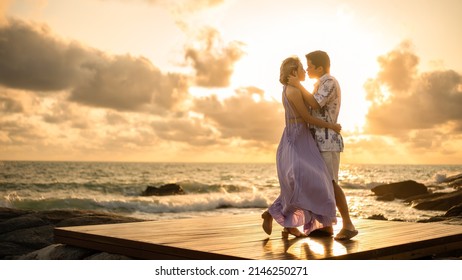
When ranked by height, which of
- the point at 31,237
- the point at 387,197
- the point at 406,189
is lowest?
the point at 387,197

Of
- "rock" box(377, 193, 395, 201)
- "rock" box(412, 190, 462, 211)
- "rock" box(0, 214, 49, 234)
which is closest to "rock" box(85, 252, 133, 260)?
"rock" box(0, 214, 49, 234)

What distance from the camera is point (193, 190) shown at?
38000 millimetres

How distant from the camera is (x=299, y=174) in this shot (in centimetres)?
584

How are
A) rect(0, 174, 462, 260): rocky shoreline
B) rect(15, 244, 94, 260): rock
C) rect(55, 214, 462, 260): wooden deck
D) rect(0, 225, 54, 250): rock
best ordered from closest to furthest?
1. rect(55, 214, 462, 260): wooden deck
2. rect(15, 244, 94, 260): rock
3. rect(0, 174, 462, 260): rocky shoreline
4. rect(0, 225, 54, 250): rock

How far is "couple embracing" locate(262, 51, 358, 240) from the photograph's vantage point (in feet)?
18.8

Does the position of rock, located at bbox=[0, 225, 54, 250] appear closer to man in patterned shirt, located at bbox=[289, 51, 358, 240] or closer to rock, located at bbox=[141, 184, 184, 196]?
man in patterned shirt, located at bbox=[289, 51, 358, 240]

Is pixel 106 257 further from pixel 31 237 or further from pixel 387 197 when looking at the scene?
pixel 387 197

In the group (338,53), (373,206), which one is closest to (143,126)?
(373,206)

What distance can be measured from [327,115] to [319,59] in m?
0.52

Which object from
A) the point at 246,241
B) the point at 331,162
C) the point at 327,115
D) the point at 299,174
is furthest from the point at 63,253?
the point at 327,115

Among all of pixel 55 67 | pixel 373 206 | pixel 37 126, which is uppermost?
pixel 55 67

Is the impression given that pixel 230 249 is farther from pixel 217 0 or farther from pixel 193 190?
pixel 193 190
